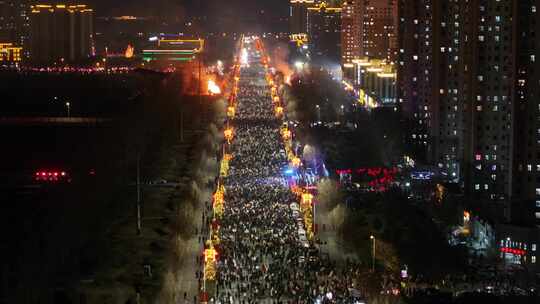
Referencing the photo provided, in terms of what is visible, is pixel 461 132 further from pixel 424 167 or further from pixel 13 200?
pixel 13 200

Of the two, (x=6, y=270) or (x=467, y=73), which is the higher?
(x=467, y=73)

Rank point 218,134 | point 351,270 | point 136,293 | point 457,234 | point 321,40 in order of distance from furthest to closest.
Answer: point 321,40
point 218,134
point 457,234
point 351,270
point 136,293

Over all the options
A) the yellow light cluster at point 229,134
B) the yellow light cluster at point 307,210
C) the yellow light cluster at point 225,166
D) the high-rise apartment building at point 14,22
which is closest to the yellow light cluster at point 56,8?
the high-rise apartment building at point 14,22

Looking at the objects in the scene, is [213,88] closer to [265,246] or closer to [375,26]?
[375,26]

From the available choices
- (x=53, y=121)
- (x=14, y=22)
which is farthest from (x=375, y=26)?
(x=53, y=121)

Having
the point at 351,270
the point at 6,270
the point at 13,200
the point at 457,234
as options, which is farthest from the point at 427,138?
the point at 6,270
